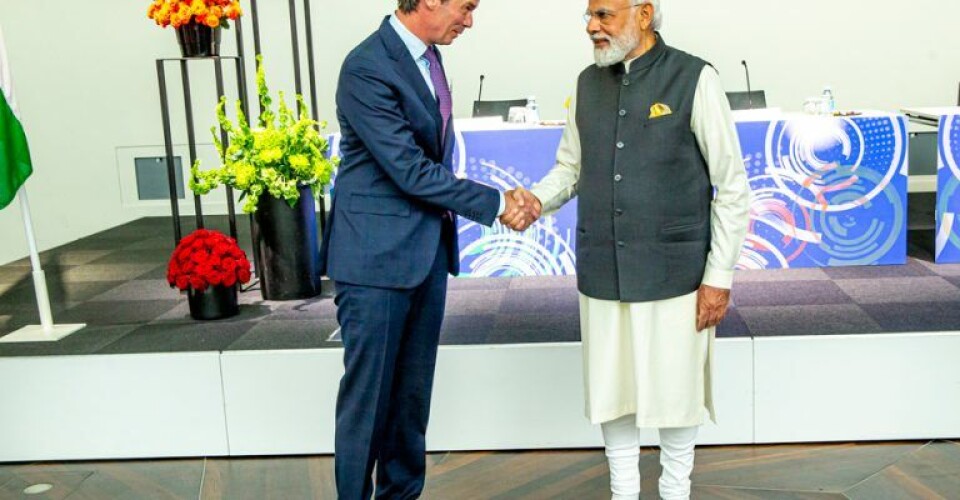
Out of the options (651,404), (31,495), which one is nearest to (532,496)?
(651,404)

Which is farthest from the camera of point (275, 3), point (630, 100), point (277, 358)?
point (275, 3)

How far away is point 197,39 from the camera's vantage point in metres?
4.58

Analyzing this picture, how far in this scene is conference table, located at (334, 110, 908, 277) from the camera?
4855 mm

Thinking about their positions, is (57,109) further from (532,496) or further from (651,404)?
(651,404)

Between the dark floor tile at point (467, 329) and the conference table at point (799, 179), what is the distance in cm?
93

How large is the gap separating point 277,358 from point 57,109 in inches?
221

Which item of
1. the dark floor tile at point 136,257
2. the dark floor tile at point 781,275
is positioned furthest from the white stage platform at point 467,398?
the dark floor tile at point 136,257

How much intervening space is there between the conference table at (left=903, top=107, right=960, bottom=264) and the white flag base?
383 cm

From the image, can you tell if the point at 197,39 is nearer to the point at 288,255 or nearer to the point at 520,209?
the point at 288,255

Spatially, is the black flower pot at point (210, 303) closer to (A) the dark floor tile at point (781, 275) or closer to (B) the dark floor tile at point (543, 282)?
(B) the dark floor tile at point (543, 282)

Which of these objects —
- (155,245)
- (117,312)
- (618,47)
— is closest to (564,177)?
(618,47)

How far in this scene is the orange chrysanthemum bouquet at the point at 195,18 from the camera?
4.50 m

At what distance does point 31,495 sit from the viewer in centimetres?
352

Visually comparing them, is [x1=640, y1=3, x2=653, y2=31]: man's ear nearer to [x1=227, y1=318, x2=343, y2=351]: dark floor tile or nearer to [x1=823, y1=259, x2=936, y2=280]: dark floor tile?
[x1=227, y1=318, x2=343, y2=351]: dark floor tile
